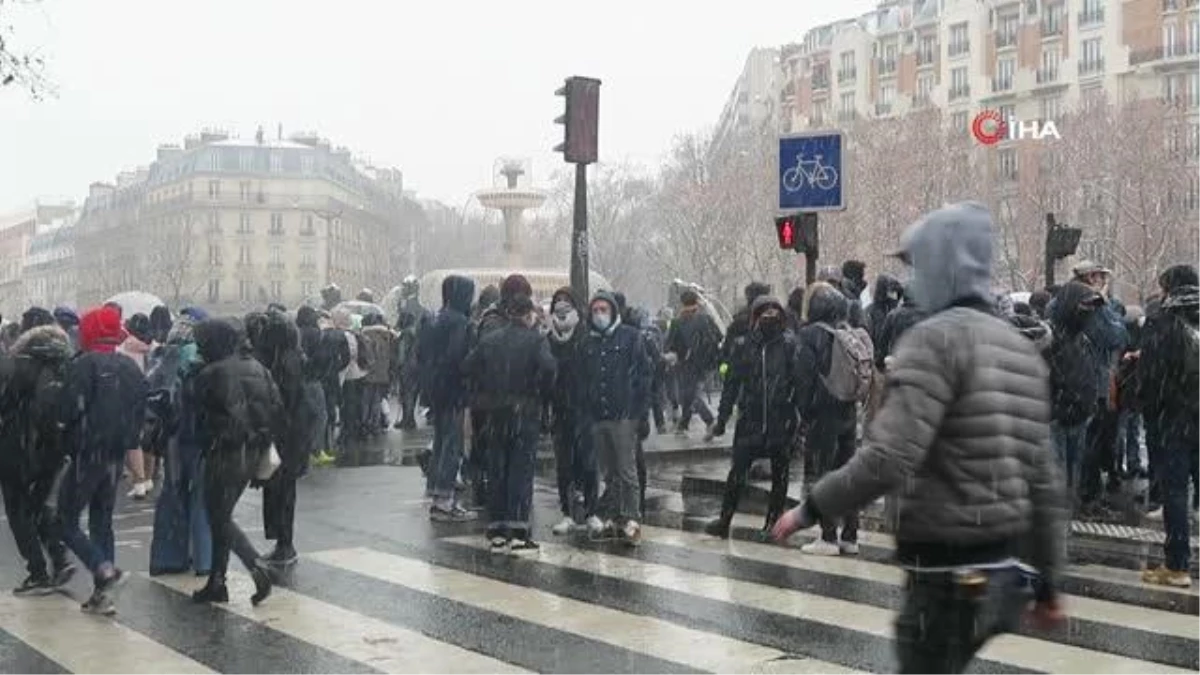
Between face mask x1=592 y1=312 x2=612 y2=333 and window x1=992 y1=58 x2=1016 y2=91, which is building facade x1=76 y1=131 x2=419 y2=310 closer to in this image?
window x1=992 y1=58 x2=1016 y2=91

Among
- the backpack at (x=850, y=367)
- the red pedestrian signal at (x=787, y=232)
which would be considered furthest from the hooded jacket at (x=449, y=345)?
the backpack at (x=850, y=367)

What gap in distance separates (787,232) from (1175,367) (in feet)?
16.1

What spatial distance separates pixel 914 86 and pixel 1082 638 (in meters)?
84.6

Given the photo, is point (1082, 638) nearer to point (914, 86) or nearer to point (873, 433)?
point (873, 433)

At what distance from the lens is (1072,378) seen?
976 cm

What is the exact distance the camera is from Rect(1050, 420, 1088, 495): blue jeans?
395 inches

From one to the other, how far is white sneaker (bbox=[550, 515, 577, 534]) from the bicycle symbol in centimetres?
375

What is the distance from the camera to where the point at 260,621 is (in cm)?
780

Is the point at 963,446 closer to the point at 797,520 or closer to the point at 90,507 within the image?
the point at 797,520


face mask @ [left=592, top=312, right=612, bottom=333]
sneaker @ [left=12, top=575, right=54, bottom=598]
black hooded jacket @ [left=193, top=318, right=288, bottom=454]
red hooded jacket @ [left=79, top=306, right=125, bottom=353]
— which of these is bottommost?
sneaker @ [left=12, top=575, right=54, bottom=598]

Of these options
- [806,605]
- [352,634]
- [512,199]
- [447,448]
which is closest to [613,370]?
[447,448]

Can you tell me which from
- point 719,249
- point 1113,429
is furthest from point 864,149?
point 1113,429

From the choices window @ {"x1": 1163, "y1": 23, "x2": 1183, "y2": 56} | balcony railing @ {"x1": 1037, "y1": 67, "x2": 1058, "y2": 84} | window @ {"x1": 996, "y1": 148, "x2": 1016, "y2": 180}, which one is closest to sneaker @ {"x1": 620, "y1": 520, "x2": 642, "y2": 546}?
window @ {"x1": 996, "y1": 148, "x2": 1016, "y2": 180}

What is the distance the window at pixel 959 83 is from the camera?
83.4 metres
